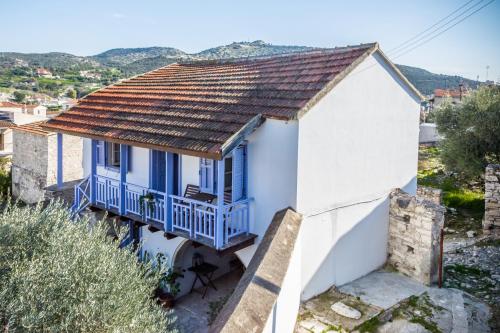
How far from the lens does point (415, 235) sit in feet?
38.1

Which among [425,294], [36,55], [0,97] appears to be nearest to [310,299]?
[425,294]

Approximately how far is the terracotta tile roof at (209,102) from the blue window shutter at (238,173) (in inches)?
29.6

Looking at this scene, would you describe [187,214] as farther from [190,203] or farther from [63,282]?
[63,282]

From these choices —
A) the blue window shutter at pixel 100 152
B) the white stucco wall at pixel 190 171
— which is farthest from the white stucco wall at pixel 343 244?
the blue window shutter at pixel 100 152

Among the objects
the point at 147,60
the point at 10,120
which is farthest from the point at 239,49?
the point at 10,120

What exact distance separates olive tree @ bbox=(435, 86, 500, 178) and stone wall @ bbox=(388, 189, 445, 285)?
11156 millimetres

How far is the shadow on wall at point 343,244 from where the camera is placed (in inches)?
400

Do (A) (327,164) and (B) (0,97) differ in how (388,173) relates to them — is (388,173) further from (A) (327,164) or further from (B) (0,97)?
(B) (0,97)

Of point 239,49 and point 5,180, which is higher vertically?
point 239,49

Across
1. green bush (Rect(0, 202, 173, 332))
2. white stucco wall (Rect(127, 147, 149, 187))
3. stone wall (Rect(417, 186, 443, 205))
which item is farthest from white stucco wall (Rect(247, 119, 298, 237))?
stone wall (Rect(417, 186, 443, 205))

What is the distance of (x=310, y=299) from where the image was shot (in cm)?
1011

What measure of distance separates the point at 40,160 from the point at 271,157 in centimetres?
2197

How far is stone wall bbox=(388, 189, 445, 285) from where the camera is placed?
11133 millimetres

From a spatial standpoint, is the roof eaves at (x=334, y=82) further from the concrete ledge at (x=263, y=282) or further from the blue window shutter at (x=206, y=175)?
the blue window shutter at (x=206, y=175)
